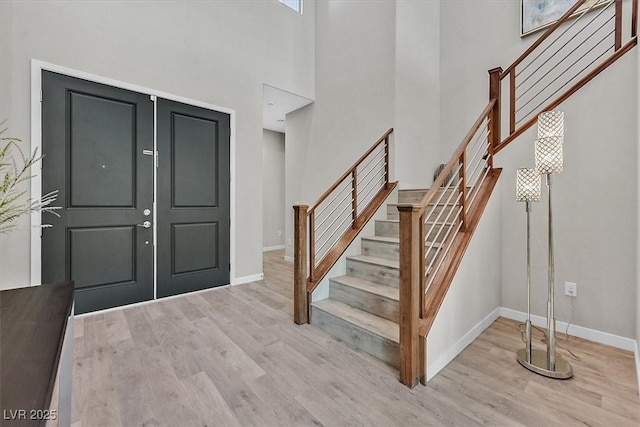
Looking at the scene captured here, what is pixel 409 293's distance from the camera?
5.52ft

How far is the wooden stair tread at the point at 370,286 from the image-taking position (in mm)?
2277

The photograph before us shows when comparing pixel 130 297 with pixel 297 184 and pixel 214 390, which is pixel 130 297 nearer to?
pixel 214 390

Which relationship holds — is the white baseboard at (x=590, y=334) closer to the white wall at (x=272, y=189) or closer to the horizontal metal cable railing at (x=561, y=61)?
the horizontal metal cable railing at (x=561, y=61)

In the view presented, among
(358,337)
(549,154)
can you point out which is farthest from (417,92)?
(358,337)

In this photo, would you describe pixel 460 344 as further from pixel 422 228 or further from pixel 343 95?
pixel 343 95

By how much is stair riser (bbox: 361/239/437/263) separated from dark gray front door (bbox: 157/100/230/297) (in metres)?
1.82

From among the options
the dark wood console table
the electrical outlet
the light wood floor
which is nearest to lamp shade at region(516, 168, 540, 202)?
the electrical outlet

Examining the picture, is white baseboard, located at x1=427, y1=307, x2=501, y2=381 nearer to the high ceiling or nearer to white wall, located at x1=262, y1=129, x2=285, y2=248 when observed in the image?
the high ceiling

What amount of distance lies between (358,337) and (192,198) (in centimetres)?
246

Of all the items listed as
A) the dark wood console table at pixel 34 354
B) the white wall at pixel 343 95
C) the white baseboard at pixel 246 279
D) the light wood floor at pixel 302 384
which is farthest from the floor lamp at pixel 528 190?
the white baseboard at pixel 246 279

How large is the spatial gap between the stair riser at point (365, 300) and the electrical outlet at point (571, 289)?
1.57m

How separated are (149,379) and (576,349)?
10.1 ft

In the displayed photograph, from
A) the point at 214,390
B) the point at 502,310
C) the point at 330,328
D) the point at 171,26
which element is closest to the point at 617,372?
the point at 502,310

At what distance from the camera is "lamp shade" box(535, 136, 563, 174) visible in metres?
1.83
